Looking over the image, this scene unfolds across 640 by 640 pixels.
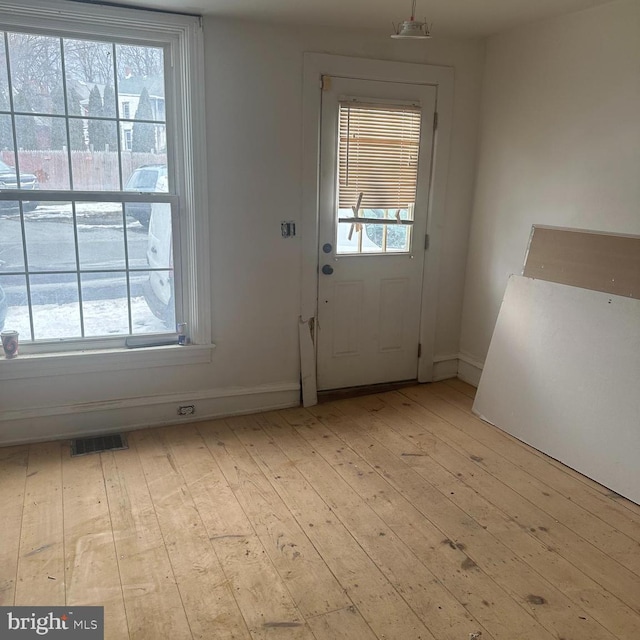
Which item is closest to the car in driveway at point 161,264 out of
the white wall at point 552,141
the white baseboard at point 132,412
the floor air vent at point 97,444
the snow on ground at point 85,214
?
the snow on ground at point 85,214

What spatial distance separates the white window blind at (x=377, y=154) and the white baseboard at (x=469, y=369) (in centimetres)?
128

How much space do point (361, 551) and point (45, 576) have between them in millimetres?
1248

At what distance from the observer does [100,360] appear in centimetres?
338

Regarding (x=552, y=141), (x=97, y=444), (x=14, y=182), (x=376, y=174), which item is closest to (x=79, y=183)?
(x=14, y=182)

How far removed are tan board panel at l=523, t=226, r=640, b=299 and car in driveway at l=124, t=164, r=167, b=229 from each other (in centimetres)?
229

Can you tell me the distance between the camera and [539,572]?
7.61 feet

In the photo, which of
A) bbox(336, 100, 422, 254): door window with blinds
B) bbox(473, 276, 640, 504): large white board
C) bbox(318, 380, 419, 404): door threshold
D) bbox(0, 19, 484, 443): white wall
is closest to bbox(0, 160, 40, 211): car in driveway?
bbox(0, 19, 484, 443): white wall

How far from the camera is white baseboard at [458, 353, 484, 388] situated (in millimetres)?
4312

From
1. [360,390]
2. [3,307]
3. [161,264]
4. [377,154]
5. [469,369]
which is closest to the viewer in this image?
[3,307]

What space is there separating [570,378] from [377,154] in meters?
1.86

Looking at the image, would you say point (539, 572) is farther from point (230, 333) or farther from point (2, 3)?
point (2, 3)

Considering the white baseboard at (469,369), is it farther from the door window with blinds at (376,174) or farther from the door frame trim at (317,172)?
the door window with blinds at (376,174)

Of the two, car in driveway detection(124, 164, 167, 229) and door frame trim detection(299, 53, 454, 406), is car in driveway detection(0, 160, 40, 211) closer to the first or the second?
car in driveway detection(124, 164, 167, 229)

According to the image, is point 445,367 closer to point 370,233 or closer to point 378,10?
point 370,233
